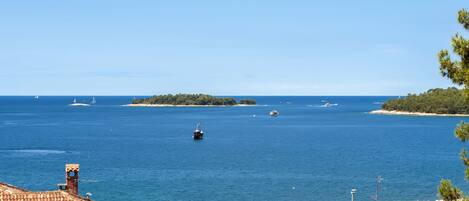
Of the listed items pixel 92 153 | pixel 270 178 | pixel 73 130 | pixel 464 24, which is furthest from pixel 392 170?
pixel 73 130

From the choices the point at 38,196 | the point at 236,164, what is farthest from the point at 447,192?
the point at 236,164

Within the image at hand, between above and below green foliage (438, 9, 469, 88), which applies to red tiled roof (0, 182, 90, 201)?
below

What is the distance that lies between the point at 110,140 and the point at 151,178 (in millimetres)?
64827

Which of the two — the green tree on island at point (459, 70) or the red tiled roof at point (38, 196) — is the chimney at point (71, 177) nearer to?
the red tiled roof at point (38, 196)

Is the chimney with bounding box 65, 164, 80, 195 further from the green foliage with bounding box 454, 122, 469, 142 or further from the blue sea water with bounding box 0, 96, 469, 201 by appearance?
the blue sea water with bounding box 0, 96, 469, 201

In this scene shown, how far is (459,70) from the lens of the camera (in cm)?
2231

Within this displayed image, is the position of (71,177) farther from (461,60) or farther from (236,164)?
(236,164)

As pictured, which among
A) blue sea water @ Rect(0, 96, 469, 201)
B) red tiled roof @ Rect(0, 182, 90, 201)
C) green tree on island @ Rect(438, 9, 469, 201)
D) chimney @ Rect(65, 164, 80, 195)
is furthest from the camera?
blue sea water @ Rect(0, 96, 469, 201)

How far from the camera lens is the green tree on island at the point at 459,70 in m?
22.0

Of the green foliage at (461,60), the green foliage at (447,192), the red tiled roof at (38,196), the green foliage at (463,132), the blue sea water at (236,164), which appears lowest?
the blue sea water at (236,164)

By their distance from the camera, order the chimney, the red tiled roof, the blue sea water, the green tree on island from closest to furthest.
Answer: the green tree on island < the red tiled roof < the chimney < the blue sea water

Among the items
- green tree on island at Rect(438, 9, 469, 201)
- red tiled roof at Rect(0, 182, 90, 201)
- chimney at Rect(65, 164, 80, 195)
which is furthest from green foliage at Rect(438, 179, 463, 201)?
chimney at Rect(65, 164, 80, 195)

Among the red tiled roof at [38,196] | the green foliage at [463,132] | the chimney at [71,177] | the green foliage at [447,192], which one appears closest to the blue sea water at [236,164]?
the chimney at [71,177]

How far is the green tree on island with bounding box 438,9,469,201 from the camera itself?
21984mm
